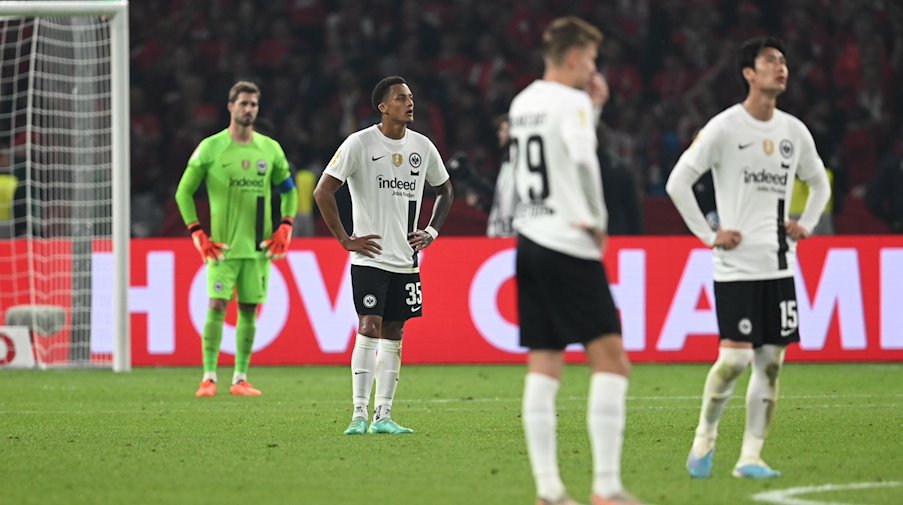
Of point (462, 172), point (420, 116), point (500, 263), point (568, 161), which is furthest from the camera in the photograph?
point (420, 116)

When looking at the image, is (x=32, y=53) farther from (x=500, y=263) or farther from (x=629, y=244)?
(x=629, y=244)

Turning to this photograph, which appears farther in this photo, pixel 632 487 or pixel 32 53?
pixel 32 53

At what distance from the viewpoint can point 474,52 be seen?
20.5 meters

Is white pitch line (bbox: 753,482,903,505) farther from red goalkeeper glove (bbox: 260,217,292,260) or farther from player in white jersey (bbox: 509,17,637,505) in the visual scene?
red goalkeeper glove (bbox: 260,217,292,260)

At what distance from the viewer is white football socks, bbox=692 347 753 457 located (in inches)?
283

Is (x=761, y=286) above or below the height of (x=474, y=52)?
below

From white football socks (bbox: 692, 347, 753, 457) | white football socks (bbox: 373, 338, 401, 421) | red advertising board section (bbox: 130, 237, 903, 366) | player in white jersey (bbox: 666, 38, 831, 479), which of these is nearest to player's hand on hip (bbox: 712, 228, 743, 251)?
player in white jersey (bbox: 666, 38, 831, 479)

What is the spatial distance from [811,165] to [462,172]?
30.1ft

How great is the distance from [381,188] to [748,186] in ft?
10.2

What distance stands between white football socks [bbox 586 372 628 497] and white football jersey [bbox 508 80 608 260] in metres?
0.51

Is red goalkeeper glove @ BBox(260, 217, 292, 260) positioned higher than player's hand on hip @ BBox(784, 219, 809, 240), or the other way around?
player's hand on hip @ BBox(784, 219, 809, 240)

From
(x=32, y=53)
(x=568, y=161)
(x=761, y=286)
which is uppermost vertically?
(x=32, y=53)

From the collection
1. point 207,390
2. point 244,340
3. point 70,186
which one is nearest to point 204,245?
point 244,340

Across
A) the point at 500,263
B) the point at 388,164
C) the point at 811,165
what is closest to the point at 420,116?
the point at 500,263
